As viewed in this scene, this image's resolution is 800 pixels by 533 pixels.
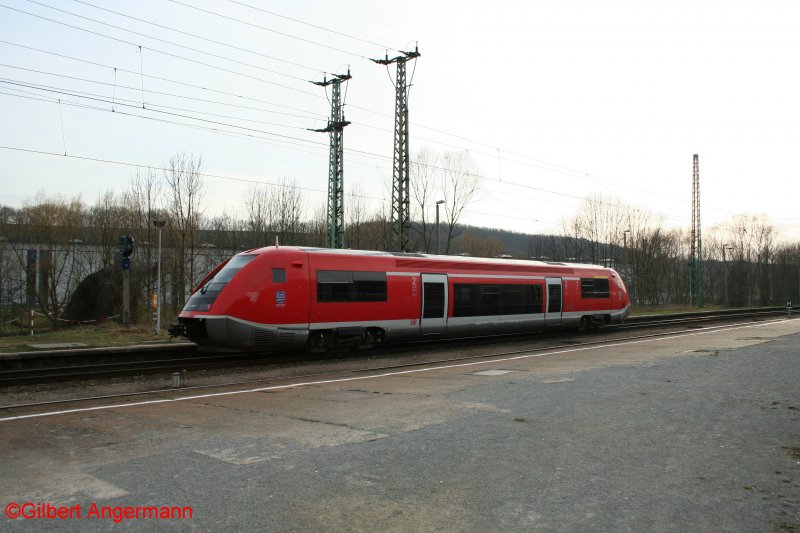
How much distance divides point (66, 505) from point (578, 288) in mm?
23561

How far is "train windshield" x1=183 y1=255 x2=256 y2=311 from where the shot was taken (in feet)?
46.9

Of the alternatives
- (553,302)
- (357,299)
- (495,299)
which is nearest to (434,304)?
(357,299)

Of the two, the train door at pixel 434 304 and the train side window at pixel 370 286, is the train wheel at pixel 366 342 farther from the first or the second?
the train door at pixel 434 304

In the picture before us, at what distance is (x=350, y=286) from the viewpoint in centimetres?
1631

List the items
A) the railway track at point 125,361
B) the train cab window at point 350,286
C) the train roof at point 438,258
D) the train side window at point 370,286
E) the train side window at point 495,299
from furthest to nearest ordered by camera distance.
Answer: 1. the train side window at point 495,299
2. the train side window at point 370,286
3. the train roof at point 438,258
4. the train cab window at point 350,286
5. the railway track at point 125,361

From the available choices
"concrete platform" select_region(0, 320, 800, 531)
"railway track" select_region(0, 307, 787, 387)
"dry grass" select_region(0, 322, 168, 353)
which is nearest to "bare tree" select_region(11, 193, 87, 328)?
"dry grass" select_region(0, 322, 168, 353)

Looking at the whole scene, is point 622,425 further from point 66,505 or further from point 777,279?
point 777,279

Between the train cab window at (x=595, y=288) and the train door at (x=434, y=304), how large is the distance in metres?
9.57

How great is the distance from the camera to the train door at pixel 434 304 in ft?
60.8

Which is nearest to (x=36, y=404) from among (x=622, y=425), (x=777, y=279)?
(x=622, y=425)

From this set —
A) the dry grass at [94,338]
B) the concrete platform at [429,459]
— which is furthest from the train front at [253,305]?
the dry grass at [94,338]

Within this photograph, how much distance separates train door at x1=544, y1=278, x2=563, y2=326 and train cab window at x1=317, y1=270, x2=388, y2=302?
947 cm

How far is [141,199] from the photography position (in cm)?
3944

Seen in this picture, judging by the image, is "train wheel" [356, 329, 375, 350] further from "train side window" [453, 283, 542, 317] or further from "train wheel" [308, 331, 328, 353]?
"train side window" [453, 283, 542, 317]
